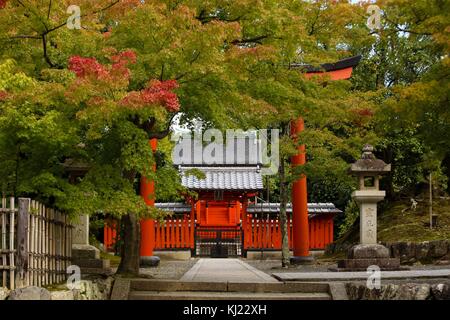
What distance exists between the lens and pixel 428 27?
41.7 ft

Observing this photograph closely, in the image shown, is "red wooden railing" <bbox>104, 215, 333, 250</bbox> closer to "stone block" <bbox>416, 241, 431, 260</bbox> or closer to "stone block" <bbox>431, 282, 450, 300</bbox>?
"stone block" <bbox>416, 241, 431, 260</bbox>

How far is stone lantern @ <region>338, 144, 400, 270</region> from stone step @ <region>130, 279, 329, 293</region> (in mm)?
4339

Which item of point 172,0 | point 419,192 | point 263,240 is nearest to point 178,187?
point 172,0

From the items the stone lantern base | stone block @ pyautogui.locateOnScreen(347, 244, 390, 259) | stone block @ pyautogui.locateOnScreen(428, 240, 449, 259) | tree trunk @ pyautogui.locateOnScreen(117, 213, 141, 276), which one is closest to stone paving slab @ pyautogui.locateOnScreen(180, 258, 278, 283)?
tree trunk @ pyautogui.locateOnScreen(117, 213, 141, 276)

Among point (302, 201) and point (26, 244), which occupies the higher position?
point (302, 201)

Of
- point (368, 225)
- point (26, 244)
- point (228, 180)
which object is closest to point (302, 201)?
point (368, 225)

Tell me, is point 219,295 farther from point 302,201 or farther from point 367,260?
point 302,201

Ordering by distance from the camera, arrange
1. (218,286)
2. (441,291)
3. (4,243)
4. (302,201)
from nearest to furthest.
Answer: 1. (4,243)
2. (441,291)
3. (218,286)
4. (302,201)

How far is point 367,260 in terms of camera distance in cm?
1672

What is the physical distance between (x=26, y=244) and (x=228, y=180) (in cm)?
2298

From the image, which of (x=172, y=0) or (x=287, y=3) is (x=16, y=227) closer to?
(x=172, y=0)

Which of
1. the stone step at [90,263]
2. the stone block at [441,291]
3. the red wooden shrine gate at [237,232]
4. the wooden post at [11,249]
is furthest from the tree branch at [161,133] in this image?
the red wooden shrine gate at [237,232]

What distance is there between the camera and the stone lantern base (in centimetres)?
1664

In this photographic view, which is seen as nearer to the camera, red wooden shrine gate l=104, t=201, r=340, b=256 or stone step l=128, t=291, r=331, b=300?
stone step l=128, t=291, r=331, b=300
